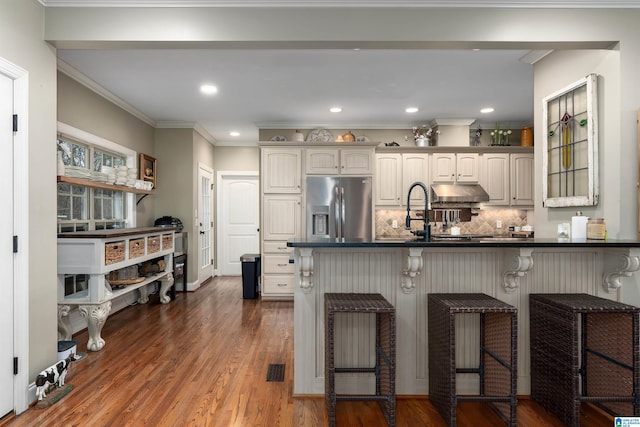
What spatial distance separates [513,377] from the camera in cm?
196

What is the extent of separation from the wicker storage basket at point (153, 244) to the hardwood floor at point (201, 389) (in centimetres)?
84

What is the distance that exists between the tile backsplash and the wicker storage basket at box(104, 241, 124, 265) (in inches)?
141

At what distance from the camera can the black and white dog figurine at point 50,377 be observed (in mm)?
2336

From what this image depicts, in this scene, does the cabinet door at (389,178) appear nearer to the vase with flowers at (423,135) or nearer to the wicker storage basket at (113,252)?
the vase with flowers at (423,135)

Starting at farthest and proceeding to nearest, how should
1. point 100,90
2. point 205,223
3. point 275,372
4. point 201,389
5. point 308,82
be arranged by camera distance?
point 205,223 < point 100,90 < point 308,82 < point 275,372 < point 201,389

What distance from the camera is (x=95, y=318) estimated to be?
3281 mm

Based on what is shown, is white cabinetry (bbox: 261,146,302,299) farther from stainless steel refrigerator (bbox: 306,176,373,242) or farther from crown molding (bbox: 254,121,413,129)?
crown molding (bbox: 254,121,413,129)

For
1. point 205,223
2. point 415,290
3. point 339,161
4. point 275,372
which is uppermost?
point 339,161

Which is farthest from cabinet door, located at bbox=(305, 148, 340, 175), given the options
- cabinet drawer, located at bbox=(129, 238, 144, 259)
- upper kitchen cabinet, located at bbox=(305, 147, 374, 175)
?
cabinet drawer, located at bbox=(129, 238, 144, 259)

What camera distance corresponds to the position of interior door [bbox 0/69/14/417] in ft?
7.01

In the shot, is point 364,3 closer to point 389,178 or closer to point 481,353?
point 481,353

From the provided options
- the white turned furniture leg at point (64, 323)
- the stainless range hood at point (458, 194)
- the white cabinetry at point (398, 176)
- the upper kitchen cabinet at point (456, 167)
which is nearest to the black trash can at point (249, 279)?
the white cabinetry at point (398, 176)

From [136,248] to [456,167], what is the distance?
450 cm

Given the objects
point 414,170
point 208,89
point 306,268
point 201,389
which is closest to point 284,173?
point 208,89
